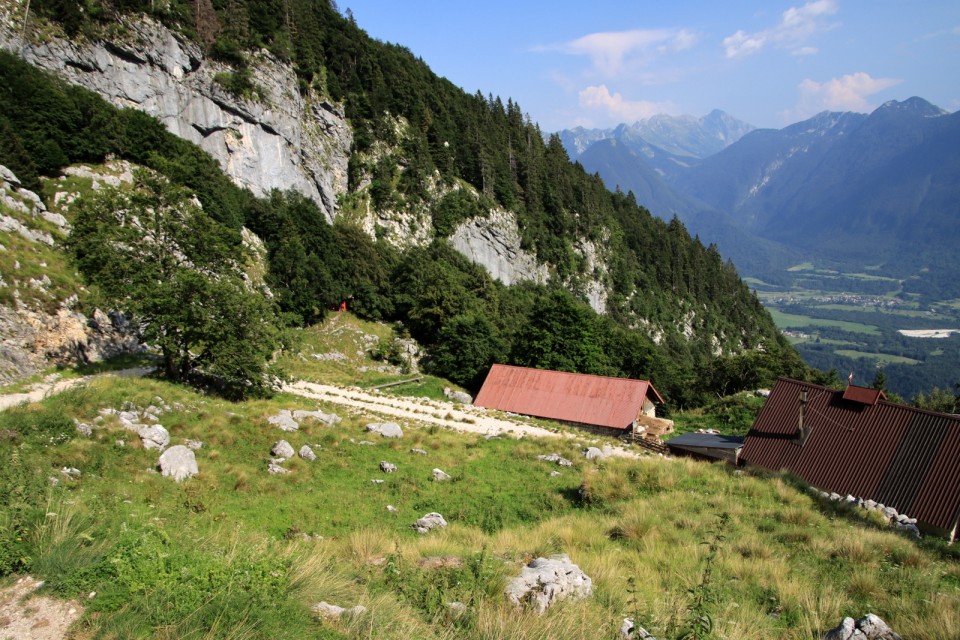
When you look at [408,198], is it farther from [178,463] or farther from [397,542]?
[397,542]

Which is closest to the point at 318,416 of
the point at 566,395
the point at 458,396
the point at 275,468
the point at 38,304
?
the point at 275,468

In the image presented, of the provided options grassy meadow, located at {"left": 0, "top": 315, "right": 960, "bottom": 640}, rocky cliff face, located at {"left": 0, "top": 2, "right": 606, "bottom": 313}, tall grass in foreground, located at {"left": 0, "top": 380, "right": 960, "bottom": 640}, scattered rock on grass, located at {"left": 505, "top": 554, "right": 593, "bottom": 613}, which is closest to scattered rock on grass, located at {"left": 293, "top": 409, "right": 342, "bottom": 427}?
grassy meadow, located at {"left": 0, "top": 315, "right": 960, "bottom": 640}

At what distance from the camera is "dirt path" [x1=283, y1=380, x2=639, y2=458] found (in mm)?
27359

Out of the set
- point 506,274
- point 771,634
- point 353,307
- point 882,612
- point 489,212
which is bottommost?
point 353,307

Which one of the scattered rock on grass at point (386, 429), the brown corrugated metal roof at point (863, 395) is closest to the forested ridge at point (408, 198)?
the scattered rock on grass at point (386, 429)

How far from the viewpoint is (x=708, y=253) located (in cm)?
12544

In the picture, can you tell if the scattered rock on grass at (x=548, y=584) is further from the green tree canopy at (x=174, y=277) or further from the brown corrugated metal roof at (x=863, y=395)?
the brown corrugated metal roof at (x=863, y=395)

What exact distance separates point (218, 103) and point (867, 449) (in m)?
59.0

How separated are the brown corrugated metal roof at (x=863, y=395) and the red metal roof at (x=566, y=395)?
14698 mm

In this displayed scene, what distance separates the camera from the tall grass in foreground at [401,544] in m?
5.91

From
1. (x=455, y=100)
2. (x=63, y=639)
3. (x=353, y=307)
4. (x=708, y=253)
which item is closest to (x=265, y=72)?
(x=353, y=307)

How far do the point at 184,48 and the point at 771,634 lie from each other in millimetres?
61635

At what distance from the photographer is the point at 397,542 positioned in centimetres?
947

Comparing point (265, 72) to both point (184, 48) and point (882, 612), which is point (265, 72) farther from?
point (882, 612)
